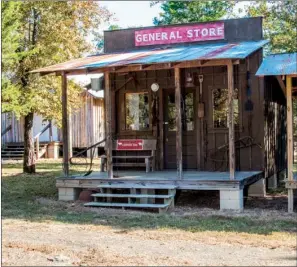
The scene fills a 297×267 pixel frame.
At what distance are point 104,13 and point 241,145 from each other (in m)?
8.72

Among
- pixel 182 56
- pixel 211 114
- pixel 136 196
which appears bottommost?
pixel 136 196

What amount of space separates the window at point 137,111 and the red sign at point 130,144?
562mm

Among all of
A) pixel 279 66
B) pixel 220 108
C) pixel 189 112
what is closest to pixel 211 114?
pixel 220 108

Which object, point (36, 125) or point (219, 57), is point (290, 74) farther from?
point (36, 125)

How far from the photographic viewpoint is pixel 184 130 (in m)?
12.2

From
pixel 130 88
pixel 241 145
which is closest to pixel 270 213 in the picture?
pixel 241 145

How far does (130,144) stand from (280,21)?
9893 millimetres

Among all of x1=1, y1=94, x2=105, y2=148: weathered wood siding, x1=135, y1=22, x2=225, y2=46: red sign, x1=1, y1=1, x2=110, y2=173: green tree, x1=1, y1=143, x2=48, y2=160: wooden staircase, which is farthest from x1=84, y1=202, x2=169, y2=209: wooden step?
x1=1, y1=143, x2=48, y2=160: wooden staircase

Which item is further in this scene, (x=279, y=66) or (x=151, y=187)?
(x=151, y=187)

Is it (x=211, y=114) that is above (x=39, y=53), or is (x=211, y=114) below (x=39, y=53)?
below

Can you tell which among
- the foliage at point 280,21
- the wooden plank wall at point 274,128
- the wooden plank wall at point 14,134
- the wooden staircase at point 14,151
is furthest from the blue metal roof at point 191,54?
the wooden plank wall at point 14,134

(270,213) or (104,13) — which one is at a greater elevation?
(104,13)

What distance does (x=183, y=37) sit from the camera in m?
12.4

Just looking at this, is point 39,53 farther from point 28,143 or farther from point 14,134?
point 14,134
